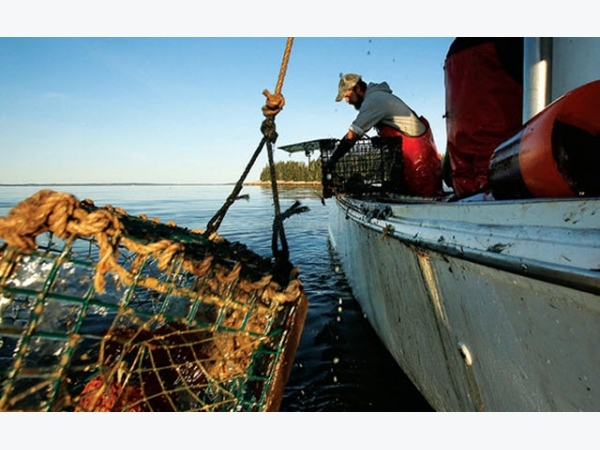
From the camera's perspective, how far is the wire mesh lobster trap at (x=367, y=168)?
4797 mm

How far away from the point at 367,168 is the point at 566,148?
3787 millimetres

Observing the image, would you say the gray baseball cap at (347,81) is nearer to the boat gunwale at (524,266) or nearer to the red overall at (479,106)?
the red overall at (479,106)

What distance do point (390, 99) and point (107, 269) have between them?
188 inches

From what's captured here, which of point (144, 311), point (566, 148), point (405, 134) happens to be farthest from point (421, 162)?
point (144, 311)

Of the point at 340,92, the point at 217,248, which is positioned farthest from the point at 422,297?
the point at 340,92

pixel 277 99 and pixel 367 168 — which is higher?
pixel 277 99

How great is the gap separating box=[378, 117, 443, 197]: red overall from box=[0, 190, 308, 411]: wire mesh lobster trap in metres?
3.83

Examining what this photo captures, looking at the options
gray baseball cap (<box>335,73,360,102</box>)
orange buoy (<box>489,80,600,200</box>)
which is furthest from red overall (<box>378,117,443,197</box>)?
orange buoy (<box>489,80,600,200</box>)

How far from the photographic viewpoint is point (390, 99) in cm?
483

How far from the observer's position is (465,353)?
1521 millimetres

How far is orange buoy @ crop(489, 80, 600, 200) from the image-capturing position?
4.31 ft

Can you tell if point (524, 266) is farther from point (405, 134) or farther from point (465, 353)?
point (405, 134)

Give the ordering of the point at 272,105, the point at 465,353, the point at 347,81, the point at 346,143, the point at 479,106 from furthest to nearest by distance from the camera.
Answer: the point at 347,81 → the point at 346,143 → the point at 479,106 → the point at 272,105 → the point at 465,353
